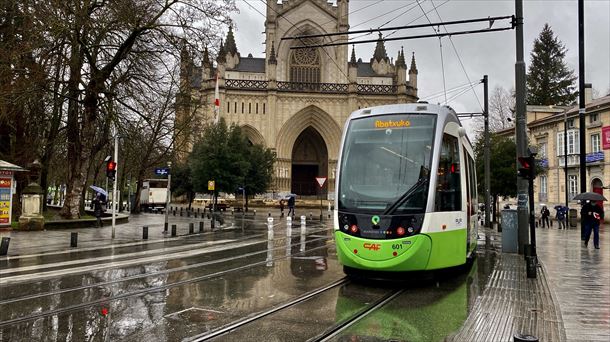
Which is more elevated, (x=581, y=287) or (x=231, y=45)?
(x=231, y=45)

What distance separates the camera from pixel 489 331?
5.82 metres

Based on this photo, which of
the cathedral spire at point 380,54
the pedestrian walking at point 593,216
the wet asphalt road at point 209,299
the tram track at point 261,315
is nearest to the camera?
the tram track at point 261,315

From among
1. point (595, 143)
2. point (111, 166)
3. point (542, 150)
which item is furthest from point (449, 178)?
point (542, 150)

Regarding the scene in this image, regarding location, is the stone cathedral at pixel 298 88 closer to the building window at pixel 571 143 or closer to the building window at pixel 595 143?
the building window at pixel 571 143

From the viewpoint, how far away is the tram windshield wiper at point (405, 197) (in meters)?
8.05

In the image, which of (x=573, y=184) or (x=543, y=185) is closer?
(x=573, y=184)

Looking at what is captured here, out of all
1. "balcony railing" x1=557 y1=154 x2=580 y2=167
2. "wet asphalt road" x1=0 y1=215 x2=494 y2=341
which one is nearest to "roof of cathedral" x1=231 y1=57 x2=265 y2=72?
"balcony railing" x1=557 y1=154 x2=580 y2=167

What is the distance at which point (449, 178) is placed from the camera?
8836 millimetres

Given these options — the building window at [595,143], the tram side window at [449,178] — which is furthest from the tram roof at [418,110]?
the building window at [595,143]

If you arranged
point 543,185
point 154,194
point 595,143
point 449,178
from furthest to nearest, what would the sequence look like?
1. point 154,194
2. point 543,185
3. point 595,143
4. point 449,178

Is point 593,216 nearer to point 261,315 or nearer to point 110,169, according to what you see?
point 261,315

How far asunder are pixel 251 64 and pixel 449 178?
63.8m

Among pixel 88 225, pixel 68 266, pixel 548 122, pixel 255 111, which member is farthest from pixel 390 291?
pixel 255 111

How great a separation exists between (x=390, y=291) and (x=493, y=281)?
2.59 metres
